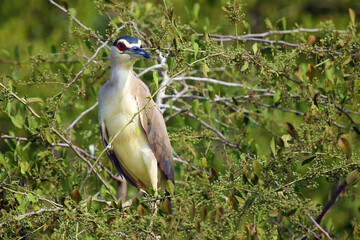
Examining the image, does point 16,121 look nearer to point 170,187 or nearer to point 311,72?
point 170,187

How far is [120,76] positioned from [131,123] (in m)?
0.28

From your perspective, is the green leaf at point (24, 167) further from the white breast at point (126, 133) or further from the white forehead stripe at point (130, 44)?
the white forehead stripe at point (130, 44)

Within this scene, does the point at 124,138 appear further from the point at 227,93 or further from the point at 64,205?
the point at 64,205

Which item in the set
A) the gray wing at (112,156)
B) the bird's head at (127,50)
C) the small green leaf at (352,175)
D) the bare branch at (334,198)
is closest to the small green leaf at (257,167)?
the small green leaf at (352,175)

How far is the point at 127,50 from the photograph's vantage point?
3.14 metres

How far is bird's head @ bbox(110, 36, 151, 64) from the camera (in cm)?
305

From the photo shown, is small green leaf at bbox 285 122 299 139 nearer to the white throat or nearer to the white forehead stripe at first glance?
the white forehead stripe

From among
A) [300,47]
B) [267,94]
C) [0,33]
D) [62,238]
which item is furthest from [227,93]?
[0,33]

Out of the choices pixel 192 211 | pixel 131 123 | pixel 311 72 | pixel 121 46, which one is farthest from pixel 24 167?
pixel 311 72

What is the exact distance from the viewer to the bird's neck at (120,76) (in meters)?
3.31

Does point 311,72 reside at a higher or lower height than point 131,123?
higher

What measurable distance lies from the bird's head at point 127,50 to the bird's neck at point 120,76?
3 centimetres

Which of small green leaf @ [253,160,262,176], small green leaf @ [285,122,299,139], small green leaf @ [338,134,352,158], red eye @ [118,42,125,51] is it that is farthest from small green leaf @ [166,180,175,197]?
red eye @ [118,42,125,51]

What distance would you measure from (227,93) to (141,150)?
26.2 inches
